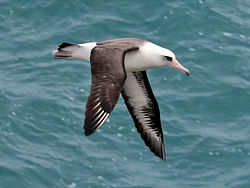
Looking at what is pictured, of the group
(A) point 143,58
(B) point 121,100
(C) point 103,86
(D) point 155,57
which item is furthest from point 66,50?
(B) point 121,100

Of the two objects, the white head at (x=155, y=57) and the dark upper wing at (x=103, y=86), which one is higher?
the dark upper wing at (x=103, y=86)

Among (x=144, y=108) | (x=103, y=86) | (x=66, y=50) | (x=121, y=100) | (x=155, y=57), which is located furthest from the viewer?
(x=121, y=100)

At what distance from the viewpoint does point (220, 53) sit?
66.4 feet

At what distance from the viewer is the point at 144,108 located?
14.7 m

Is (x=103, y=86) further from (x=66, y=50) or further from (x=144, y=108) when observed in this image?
(x=144, y=108)

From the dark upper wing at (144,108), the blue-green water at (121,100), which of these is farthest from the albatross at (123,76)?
the blue-green water at (121,100)

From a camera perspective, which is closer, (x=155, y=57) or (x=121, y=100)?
(x=155, y=57)

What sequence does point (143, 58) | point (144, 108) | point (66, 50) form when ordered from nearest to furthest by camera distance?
point (143, 58) → point (66, 50) → point (144, 108)

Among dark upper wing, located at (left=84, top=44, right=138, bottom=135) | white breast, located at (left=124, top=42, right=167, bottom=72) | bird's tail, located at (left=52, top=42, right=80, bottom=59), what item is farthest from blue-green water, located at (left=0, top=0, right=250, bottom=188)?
dark upper wing, located at (left=84, top=44, right=138, bottom=135)

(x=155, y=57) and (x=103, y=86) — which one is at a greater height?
(x=103, y=86)

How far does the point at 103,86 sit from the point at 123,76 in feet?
1.13

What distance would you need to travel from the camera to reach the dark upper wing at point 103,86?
1166 cm

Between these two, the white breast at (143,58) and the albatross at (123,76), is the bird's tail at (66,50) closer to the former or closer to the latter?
the albatross at (123,76)

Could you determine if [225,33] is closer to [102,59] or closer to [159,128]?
[159,128]
